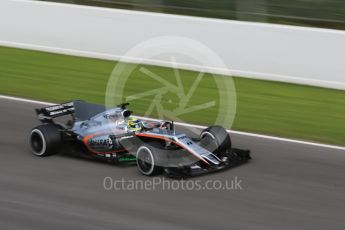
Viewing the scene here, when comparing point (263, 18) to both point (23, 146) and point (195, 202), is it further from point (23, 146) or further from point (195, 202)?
point (195, 202)

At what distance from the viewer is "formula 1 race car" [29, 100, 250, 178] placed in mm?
9078

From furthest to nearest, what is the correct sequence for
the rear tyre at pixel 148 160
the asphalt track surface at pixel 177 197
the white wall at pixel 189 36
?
the white wall at pixel 189 36, the rear tyre at pixel 148 160, the asphalt track surface at pixel 177 197

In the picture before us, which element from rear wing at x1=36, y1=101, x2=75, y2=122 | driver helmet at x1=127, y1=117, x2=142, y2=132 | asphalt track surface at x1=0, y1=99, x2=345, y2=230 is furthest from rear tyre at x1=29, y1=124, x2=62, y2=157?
driver helmet at x1=127, y1=117, x2=142, y2=132

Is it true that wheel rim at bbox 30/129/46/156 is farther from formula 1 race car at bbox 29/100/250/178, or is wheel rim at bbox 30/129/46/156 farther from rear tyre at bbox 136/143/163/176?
rear tyre at bbox 136/143/163/176

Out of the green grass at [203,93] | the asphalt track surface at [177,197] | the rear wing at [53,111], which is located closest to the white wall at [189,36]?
the green grass at [203,93]

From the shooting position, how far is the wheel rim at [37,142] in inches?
394

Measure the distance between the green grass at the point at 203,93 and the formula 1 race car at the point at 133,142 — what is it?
5.11 ft

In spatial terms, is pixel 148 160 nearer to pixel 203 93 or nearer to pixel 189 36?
pixel 203 93

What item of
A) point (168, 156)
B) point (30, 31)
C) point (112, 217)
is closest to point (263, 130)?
point (168, 156)

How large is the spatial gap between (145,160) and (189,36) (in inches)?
264

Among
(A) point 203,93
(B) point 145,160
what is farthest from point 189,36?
(B) point 145,160

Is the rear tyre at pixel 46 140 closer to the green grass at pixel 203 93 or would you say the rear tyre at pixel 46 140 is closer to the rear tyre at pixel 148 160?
the rear tyre at pixel 148 160

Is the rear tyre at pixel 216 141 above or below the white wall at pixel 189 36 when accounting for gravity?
below

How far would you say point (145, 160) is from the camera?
29.9 feet
